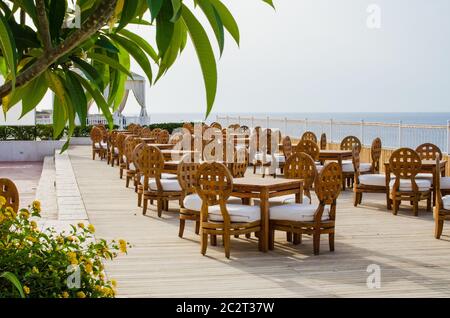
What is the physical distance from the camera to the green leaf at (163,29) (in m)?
1.84

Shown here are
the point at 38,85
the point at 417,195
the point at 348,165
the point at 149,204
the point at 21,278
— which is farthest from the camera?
the point at 348,165

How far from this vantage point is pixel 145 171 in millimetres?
9961

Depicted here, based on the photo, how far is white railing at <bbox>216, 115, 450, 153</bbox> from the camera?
14.4 meters

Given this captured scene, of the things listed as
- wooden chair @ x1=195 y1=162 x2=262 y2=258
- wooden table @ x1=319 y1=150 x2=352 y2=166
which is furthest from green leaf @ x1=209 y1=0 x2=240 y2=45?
wooden table @ x1=319 y1=150 x2=352 y2=166

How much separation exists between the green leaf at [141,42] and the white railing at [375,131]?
39.8 feet

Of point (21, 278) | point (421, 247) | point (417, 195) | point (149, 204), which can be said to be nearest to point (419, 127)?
point (417, 195)

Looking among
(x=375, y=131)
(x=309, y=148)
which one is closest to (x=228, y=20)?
(x=309, y=148)

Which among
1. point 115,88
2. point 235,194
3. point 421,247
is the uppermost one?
point 115,88

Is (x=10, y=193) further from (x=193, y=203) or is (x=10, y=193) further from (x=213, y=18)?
(x=213, y=18)

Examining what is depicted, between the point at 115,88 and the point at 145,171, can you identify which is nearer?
the point at 115,88

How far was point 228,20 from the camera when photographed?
2.07 metres

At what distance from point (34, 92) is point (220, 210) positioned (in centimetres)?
476

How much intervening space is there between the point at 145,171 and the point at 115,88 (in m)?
7.39
